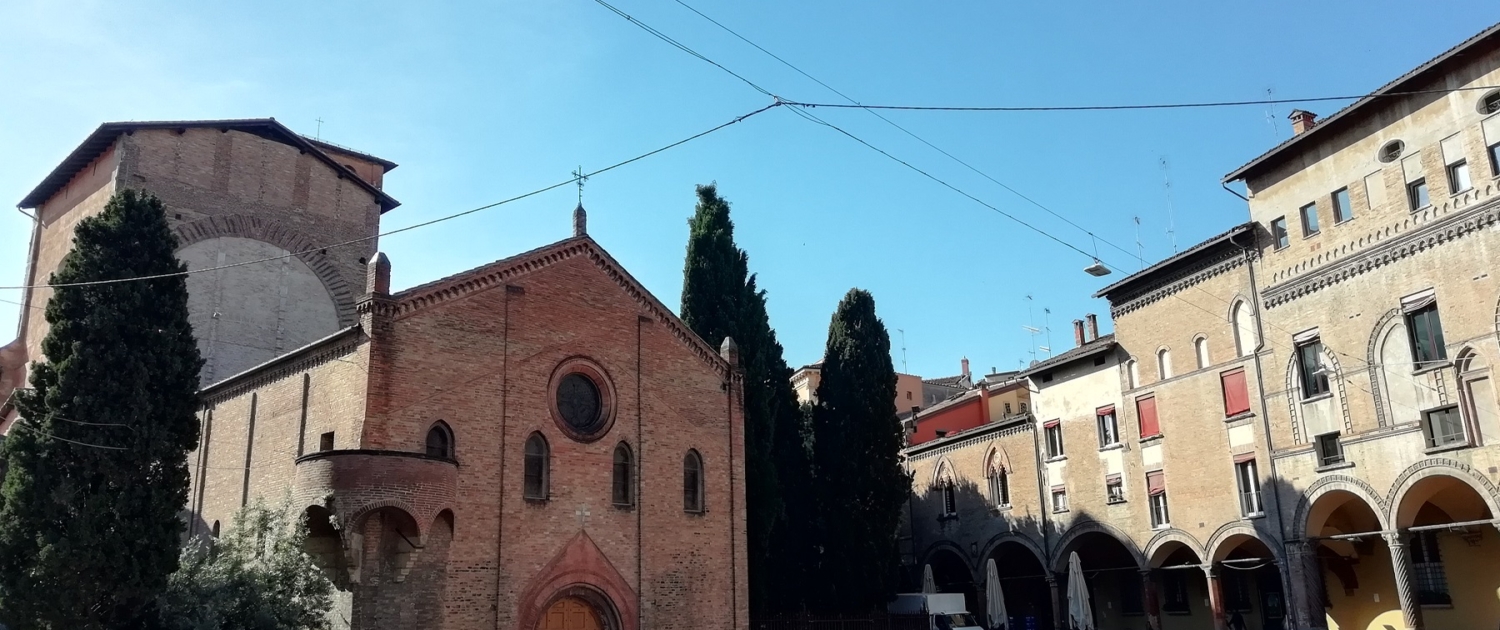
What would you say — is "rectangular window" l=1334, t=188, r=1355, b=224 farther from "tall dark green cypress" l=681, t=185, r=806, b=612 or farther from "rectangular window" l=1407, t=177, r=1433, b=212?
"tall dark green cypress" l=681, t=185, r=806, b=612

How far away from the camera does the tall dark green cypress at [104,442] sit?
51.7 feet

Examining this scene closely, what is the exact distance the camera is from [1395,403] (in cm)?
2270

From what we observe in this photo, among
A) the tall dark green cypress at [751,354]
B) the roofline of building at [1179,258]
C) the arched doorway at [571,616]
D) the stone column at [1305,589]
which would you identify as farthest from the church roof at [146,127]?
the stone column at [1305,589]

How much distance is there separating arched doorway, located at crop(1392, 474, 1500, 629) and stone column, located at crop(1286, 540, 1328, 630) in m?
1.98

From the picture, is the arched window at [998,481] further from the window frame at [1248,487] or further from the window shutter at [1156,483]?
the window frame at [1248,487]

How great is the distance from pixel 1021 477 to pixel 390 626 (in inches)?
874

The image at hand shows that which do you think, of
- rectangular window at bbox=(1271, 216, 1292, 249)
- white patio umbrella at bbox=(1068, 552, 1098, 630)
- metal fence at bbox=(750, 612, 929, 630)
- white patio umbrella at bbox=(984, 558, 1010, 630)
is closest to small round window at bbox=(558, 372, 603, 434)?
metal fence at bbox=(750, 612, 929, 630)

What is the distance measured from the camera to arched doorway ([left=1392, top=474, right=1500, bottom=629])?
2247 centimetres

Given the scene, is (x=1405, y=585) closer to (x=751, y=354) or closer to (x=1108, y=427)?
(x=1108, y=427)

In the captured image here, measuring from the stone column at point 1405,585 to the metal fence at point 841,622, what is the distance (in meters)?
11.0

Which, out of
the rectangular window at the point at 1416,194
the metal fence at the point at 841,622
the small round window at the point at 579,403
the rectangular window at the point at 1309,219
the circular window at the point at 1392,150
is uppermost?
the circular window at the point at 1392,150

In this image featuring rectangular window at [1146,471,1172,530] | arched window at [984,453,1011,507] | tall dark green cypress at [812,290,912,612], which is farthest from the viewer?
arched window at [984,453,1011,507]

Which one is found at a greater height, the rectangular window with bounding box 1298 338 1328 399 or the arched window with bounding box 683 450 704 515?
the rectangular window with bounding box 1298 338 1328 399

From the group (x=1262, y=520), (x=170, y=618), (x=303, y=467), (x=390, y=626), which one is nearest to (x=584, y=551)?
(x=390, y=626)
